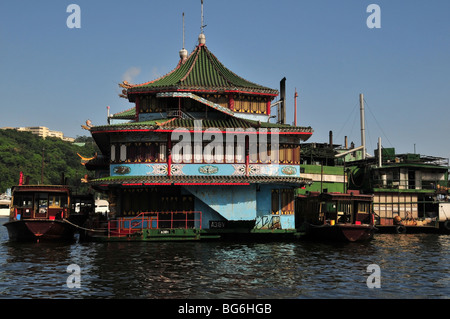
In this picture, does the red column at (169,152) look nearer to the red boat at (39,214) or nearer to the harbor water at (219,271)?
the harbor water at (219,271)

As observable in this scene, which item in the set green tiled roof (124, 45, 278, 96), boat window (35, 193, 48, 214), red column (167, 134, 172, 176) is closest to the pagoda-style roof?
green tiled roof (124, 45, 278, 96)

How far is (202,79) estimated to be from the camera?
4028cm

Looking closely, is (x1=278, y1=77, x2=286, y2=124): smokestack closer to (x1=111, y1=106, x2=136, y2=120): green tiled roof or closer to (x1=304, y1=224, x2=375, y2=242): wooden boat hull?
(x1=304, y1=224, x2=375, y2=242): wooden boat hull

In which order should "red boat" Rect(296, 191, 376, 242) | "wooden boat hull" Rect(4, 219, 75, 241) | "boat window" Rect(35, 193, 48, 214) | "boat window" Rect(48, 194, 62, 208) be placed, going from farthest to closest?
1. "boat window" Rect(48, 194, 62, 208)
2. "boat window" Rect(35, 193, 48, 214)
3. "red boat" Rect(296, 191, 376, 242)
4. "wooden boat hull" Rect(4, 219, 75, 241)

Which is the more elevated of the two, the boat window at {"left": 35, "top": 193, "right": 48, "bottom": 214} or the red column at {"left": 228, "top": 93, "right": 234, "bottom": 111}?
the red column at {"left": 228, "top": 93, "right": 234, "bottom": 111}

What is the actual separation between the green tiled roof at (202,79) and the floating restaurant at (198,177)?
3.74 ft

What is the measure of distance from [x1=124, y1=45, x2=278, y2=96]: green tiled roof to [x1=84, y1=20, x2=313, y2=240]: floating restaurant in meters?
1.14

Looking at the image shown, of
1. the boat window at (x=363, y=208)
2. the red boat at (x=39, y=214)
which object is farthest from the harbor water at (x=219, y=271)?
the boat window at (x=363, y=208)

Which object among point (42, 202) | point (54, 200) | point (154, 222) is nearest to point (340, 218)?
point (154, 222)

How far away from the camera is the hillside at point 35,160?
133750mm

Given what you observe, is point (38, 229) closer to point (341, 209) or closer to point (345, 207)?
point (341, 209)

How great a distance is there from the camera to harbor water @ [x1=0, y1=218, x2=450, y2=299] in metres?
18.8

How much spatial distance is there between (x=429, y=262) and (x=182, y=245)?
47.6ft
